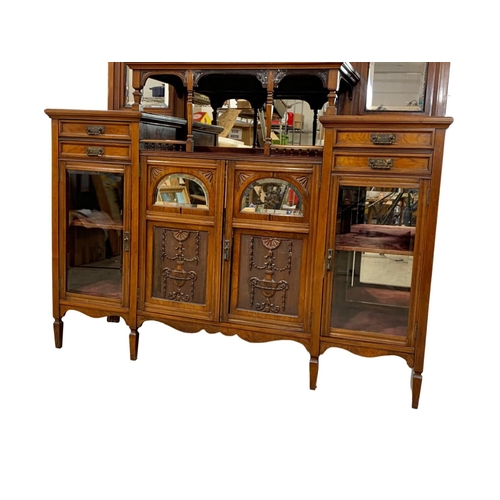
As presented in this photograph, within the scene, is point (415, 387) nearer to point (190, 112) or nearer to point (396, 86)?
point (396, 86)

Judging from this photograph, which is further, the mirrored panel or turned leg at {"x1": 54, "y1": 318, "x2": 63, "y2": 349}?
turned leg at {"x1": 54, "y1": 318, "x2": 63, "y2": 349}

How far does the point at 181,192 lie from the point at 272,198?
611 millimetres

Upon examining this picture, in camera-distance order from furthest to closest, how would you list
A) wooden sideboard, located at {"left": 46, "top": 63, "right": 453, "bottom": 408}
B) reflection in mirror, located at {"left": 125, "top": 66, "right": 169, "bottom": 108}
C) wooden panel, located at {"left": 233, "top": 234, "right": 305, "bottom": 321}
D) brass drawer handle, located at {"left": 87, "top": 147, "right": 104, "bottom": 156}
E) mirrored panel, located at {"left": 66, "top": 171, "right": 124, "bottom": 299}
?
reflection in mirror, located at {"left": 125, "top": 66, "right": 169, "bottom": 108}, mirrored panel, located at {"left": 66, "top": 171, "right": 124, "bottom": 299}, brass drawer handle, located at {"left": 87, "top": 147, "right": 104, "bottom": 156}, wooden panel, located at {"left": 233, "top": 234, "right": 305, "bottom": 321}, wooden sideboard, located at {"left": 46, "top": 63, "right": 453, "bottom": 408}

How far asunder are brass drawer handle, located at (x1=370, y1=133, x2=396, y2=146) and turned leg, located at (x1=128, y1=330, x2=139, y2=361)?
6.67 ft

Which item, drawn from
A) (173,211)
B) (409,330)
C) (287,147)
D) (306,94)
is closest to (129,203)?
(173,211)

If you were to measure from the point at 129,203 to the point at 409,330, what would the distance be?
1.96m

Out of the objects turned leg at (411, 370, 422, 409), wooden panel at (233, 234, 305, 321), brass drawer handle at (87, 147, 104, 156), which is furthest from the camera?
brass drawer handle at (87, 147, 104, 156)

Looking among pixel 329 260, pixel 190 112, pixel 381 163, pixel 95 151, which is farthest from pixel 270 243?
pixel 95 151

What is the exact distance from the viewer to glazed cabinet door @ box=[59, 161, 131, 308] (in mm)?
3727

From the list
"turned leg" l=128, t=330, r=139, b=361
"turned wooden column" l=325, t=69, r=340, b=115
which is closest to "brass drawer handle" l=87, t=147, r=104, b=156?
"turned leg" l=128, t=330, r=139, b=361

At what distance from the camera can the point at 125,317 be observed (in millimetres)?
3811

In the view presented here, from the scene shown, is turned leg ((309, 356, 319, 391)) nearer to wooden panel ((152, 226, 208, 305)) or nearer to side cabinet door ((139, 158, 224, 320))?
side cabinet door ((139, 158, 224, 320))

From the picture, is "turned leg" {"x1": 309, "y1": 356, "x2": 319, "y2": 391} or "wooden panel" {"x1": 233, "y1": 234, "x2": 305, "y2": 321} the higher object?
"wooden panel" {"x1": 233, "y1": 234, "x2": 305, "y2": 321}

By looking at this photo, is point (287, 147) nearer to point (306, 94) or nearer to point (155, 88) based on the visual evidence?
point (306, 94)
